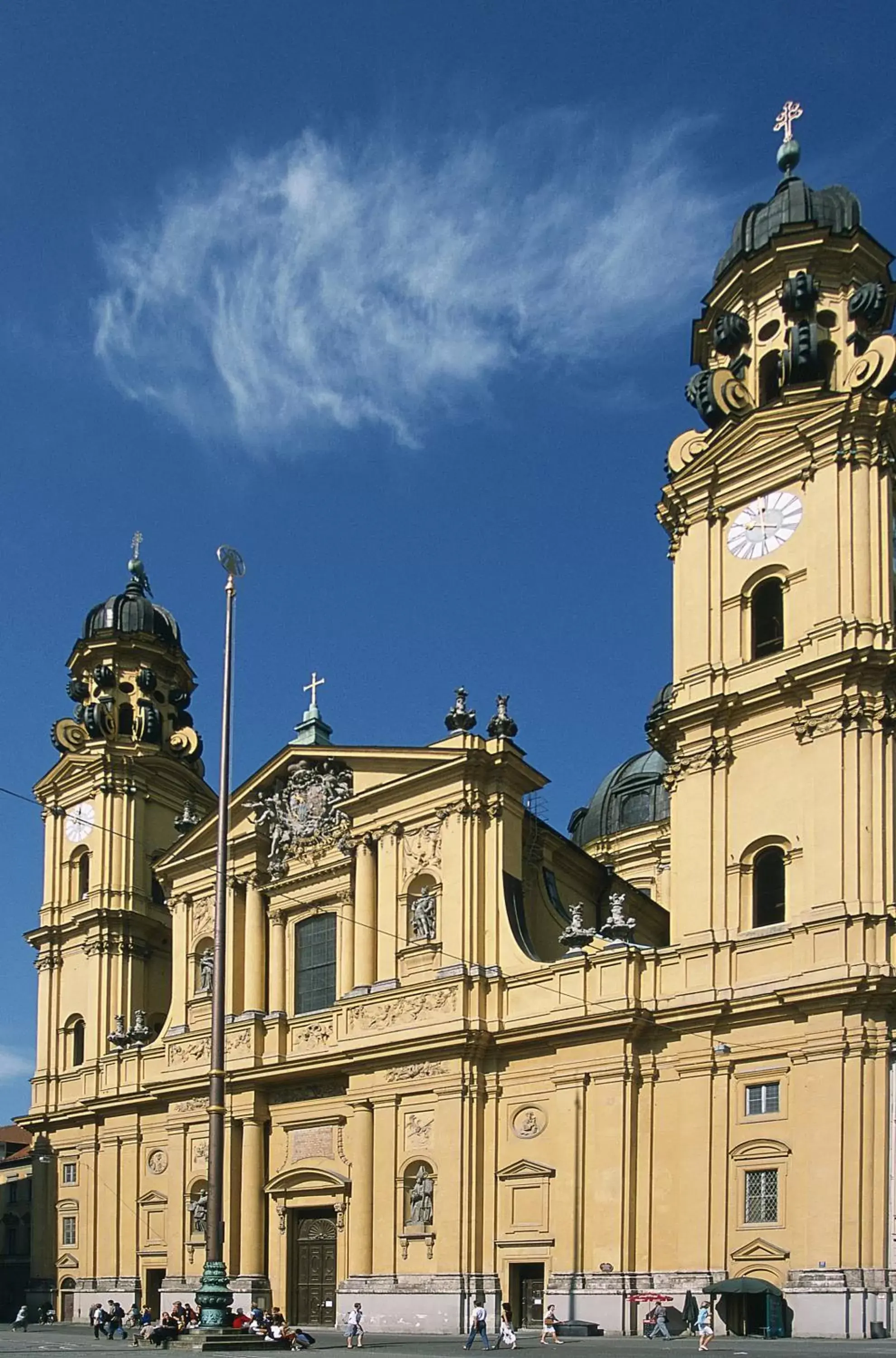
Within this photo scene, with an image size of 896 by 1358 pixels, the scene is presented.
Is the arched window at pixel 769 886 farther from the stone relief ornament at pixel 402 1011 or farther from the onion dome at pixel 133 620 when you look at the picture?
the onion dome at pixel 133 620

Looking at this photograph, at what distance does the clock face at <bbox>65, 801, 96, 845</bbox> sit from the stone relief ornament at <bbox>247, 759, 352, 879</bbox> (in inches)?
459

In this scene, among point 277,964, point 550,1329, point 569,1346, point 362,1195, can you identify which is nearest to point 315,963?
point 277,964

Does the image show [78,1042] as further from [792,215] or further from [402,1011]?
[792,215]

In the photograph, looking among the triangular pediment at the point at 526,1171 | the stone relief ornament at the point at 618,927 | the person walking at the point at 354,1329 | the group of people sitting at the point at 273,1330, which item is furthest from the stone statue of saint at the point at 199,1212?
the stone relief ornament at the point at 618,927

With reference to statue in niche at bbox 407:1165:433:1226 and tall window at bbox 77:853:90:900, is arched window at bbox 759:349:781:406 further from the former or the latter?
tall window at bbox 77:853:90:900

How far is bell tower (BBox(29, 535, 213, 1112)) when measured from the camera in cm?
5397

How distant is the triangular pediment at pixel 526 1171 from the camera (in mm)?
36688

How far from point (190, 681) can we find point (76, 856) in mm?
7946

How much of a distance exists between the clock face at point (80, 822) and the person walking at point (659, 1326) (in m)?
29.0

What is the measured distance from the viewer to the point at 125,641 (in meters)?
57.9

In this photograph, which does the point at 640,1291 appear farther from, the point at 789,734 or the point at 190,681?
the point at 190,681

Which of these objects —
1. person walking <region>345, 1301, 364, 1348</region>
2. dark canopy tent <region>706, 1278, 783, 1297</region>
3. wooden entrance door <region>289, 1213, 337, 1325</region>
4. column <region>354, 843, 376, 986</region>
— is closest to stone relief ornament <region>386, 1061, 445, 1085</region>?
column <region>354, 843, 376, 986</region>

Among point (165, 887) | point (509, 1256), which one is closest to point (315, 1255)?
point (509, 1256)

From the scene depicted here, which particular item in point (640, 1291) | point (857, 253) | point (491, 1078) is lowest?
point (640, 1291)
